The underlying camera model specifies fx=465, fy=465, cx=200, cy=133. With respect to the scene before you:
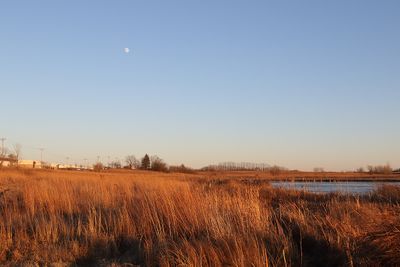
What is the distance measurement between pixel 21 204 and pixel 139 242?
21.2 feet

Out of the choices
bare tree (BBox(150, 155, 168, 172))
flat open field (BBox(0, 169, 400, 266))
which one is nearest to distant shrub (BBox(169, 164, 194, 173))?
bare tree (BBox(150, 155, 168, 172))

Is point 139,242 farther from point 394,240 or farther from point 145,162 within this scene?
point 145,162

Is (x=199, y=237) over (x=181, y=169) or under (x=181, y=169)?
under

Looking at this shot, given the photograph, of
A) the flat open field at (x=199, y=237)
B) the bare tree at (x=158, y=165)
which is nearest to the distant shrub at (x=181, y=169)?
the bare tree at (x=158, y=165)

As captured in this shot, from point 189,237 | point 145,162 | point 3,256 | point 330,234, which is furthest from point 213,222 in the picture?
point 145,162

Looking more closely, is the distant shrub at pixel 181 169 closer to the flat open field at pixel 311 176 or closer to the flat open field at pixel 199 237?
the flat open field at pixel 311 176

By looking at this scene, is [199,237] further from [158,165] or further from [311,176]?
[158,165]

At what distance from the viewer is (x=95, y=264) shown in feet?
22.4

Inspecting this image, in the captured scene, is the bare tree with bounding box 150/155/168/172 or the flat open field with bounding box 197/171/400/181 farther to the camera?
the bare tree with bounding box 150/155/168/172

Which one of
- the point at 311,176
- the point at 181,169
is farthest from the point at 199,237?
the point at 181,169

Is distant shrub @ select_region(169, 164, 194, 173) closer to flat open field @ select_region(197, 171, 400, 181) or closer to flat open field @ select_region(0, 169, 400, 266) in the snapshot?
flat open field @ select_region(197, 171, 400, 181)

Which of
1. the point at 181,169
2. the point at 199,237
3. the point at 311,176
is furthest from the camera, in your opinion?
the point at 181,169

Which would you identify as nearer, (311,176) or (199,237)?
(199,237)

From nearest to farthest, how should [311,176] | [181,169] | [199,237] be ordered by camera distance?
[199,237] → [311,176] → [181,169]
